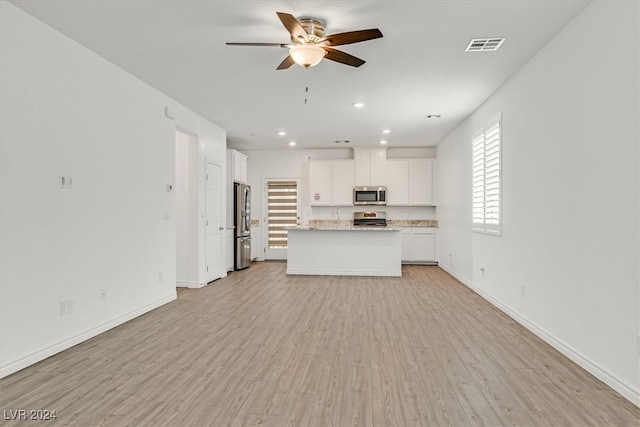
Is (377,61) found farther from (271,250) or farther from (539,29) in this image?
(271,250)

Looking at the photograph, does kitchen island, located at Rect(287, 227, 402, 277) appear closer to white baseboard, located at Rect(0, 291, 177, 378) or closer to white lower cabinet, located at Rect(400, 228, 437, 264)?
white lower cabinet, located at Rect(400, 228, 437, 264)

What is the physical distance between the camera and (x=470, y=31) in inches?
137

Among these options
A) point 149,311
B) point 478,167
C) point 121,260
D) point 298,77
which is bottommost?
point 149,311

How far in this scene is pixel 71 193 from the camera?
358 cm

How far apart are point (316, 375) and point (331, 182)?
695cm

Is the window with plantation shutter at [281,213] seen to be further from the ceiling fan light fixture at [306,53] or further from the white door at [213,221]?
the ceiling fan light fixture at [306,53]

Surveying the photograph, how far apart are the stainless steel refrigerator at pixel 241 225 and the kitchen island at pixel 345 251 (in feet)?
3.99

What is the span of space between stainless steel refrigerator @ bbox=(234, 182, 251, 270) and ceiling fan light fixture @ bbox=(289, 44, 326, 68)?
5050 millimetres

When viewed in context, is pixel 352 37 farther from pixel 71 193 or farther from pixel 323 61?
pixel 71 193

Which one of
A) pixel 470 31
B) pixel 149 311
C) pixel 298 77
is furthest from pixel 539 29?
pixel 149 311

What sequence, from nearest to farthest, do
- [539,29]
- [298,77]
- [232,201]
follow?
1. [539,29]
2. [298,77]
3. [232,201]

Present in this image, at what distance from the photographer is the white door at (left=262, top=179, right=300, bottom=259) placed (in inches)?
392

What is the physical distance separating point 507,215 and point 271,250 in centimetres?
642

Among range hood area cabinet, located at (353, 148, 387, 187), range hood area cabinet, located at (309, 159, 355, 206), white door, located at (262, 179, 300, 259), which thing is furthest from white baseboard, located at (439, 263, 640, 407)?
white door, located at (262, 179, 300, 259)
